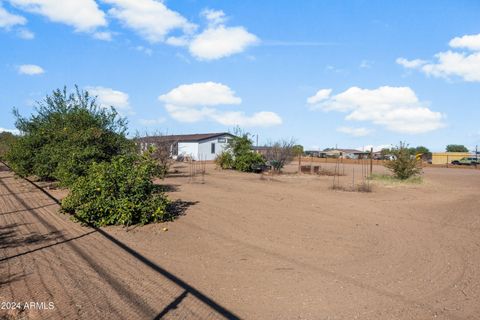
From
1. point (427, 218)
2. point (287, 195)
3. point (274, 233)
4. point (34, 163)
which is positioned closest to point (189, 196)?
point (287, 195)

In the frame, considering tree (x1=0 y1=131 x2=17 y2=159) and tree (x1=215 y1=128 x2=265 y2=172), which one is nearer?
tree (x1=0 y1=131 x2=17 y2=159)

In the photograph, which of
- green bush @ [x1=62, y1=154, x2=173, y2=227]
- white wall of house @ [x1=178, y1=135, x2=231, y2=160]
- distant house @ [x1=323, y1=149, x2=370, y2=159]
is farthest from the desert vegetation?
distant house @ [x1=323, y1=149, x2=370, y2=159]

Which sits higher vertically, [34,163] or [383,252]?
[34,163]

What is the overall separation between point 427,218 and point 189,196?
800cm

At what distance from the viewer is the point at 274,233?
9.66 metres

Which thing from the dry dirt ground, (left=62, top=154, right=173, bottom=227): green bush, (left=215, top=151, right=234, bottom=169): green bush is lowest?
the dry dirt ground

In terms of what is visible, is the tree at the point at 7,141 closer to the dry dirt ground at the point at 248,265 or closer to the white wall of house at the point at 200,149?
the dry dirt ground at the point at 248,265

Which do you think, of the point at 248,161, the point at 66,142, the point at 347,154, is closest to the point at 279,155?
the point at 248,161

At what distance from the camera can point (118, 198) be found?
34.6ft

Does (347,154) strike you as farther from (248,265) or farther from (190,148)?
(248,265)

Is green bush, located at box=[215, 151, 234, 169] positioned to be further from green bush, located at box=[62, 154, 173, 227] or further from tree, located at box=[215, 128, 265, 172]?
green bush, located at box=[62, 154, 173, 227]

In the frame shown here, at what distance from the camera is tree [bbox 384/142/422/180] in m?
24.6

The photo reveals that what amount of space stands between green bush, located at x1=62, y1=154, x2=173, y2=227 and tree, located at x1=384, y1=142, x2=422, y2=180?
1768cm

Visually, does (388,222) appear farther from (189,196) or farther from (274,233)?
(189,196)
